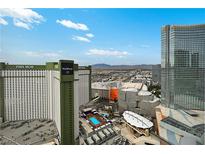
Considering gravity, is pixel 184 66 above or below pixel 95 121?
above

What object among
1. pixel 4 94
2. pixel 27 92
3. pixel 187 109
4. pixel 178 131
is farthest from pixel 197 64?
pixel 4 94

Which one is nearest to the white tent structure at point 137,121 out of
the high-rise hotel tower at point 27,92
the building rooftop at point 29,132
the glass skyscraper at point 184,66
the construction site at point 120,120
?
the construction site at point 120,120

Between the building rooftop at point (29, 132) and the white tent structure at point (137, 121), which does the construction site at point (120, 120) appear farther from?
the building rooftop at point (29, 132)

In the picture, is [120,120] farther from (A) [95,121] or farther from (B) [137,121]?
(A) [95,121]

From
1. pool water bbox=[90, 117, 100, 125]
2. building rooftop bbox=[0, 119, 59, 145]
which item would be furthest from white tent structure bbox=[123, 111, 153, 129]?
building rooftop bbox=[0, 119, 59, 145]

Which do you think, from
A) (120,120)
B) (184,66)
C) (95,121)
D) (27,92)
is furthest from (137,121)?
(27,92)
